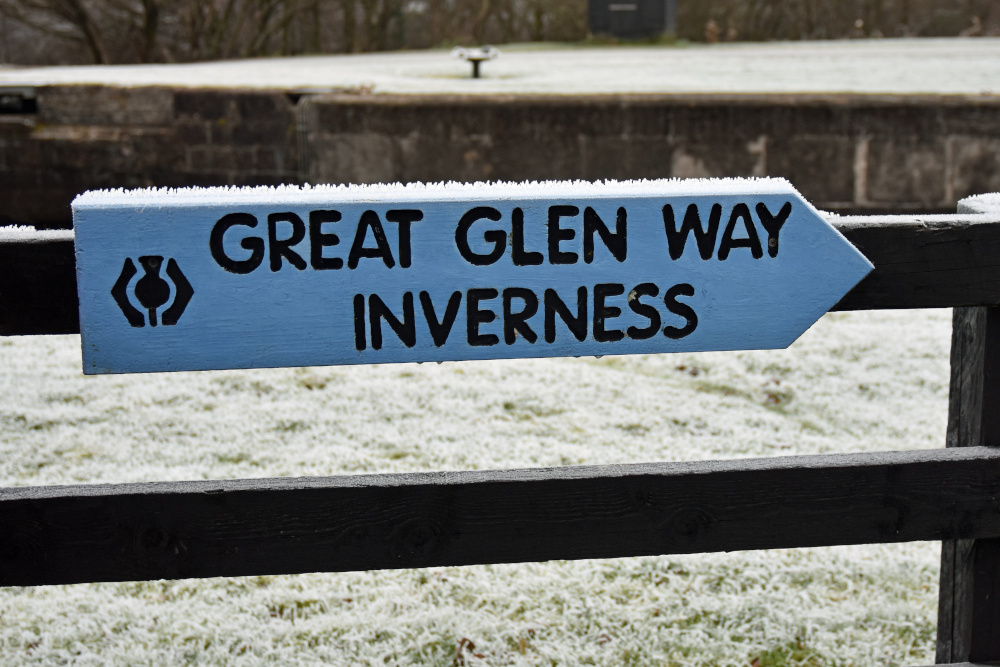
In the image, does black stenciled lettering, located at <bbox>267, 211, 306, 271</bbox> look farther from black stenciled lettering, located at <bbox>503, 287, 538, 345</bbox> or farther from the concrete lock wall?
the concrete lock wall

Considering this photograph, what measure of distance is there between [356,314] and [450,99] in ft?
16.5

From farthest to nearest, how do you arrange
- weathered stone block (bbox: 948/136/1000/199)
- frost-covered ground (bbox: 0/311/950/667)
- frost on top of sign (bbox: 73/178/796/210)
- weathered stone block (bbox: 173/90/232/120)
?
weathered stone block (bbox: 173/90/232/120) < weathered stone block (bbox: 948/136/1000/199) < frost-covered ground (bbox: 0/311/950/667) < frost on top of sign (bbox: 73/178/796/210)

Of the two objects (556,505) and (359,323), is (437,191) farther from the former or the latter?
(556,505)

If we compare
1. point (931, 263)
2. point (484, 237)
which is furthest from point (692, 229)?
point (931, 263)

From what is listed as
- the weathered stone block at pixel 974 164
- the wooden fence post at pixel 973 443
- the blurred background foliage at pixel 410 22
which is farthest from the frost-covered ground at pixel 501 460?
the blurred background foliage at pixel 410 22

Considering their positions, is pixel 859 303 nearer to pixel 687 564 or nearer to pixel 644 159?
pixel 687 564

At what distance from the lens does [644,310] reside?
145cm

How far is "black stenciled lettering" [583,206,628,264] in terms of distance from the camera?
1.40 metres

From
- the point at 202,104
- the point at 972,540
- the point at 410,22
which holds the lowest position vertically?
the point at 972,540

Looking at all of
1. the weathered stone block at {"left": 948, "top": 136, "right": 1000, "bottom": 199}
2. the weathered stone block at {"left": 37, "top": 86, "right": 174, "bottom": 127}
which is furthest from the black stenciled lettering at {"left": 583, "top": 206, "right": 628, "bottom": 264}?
the weathered stone block at {"left": 37, "top": 86, "right": 174, "bottom": 127}

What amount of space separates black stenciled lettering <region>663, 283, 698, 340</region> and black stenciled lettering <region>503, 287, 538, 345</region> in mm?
199

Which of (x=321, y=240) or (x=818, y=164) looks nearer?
(x=321, y=240)

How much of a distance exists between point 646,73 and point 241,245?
843 cm

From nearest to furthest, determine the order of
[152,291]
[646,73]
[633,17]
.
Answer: [152,291] → [646,73] → [633,17]
